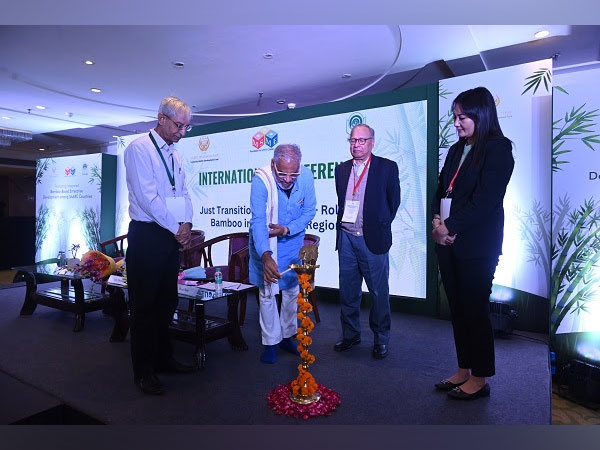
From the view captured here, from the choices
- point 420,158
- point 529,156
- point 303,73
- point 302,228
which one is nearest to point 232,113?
point 303,73

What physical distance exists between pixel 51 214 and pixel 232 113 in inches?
55.2

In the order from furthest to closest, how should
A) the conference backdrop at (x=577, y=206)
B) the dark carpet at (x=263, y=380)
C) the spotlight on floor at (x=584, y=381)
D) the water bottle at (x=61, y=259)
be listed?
the water bottle at (x=61, y=259)
the conference backdrop at (x=577, y=206)
the spotlight on floor at (x=584, y=381)
the dark carpet at (x=263, y=380)

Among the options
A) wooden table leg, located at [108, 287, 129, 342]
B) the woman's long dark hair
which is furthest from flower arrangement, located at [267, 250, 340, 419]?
wooden table leg, located at [108, 287, 129, 342]

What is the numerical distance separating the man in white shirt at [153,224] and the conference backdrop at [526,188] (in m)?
2.05

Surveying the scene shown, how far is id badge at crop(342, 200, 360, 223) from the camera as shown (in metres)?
2.68

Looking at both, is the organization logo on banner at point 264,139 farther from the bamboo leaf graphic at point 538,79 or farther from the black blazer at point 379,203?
the bamboo leaf graphic at point 538,79

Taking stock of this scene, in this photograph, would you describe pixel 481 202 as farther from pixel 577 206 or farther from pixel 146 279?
pixel 146 279

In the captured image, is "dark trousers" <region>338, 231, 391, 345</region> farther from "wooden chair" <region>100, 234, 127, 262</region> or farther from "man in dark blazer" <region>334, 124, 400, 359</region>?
"wooden chair" <region>100, 234, 127, 262</region>

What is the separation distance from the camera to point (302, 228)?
2.57 metres

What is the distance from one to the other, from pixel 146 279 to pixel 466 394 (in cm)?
177

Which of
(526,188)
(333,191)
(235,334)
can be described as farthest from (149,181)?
(526,188)

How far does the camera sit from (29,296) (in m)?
3.78

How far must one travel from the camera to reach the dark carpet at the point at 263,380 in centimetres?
192

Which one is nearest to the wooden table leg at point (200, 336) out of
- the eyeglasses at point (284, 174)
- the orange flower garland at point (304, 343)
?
the orange flower garland at point (304, 343)
